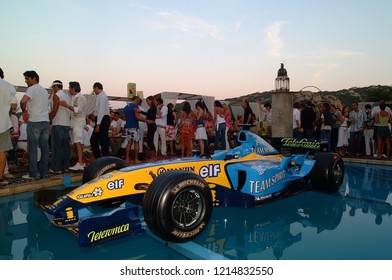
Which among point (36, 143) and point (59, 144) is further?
point (59, 144)

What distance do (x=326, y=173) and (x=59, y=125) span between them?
5.23m

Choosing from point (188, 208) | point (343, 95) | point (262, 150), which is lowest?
point (188, 208)

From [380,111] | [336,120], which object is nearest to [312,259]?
[380,111]

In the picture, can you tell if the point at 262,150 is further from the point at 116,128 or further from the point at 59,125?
the point at 116,128

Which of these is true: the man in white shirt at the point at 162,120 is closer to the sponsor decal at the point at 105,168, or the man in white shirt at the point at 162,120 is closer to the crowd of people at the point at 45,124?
the crowd of people at the point at 45,124

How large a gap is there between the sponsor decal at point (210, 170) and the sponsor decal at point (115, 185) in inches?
41.1

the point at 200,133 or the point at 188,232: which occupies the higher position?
the point at 200,133

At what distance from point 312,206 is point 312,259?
2094 mm

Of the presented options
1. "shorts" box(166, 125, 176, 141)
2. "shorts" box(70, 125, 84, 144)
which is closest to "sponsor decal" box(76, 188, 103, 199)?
"shorts" box(70, 125, 84, 144)

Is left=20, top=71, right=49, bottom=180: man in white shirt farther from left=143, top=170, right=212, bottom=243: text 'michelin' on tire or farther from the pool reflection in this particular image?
left=143, top=170, right=212, bottom=243: text 'michelin' on tire

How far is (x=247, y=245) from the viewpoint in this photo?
3.65 metres

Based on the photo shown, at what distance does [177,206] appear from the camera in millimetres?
3512

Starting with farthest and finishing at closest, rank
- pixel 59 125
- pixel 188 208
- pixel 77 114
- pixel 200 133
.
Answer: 1. pixel 200 133
2. pixel 77 114
3. pixel 59 125
4. pixel 188 208

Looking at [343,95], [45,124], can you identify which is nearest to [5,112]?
[45,124]
